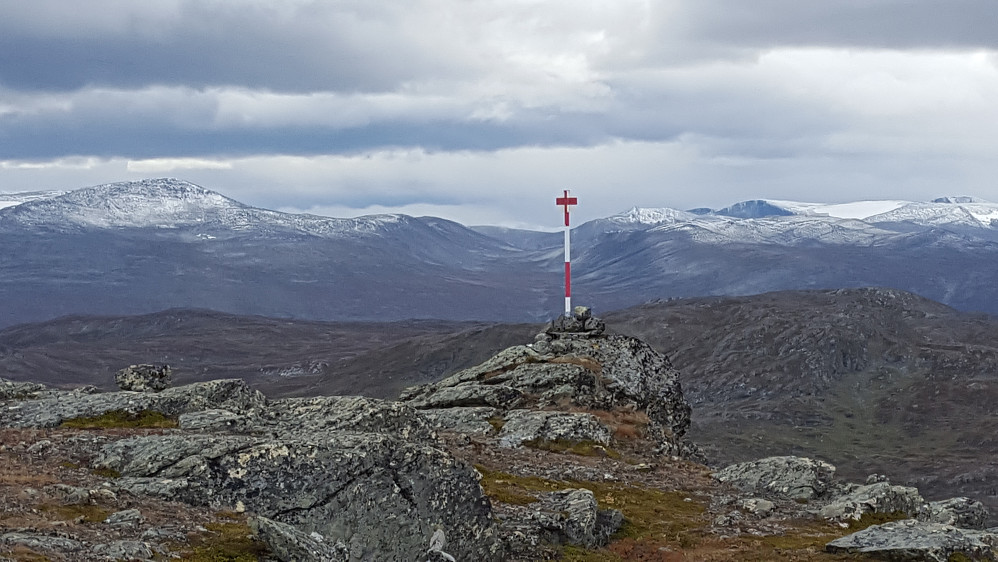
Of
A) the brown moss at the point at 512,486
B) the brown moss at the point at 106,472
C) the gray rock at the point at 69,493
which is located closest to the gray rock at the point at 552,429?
the brown moss at the point at 512,486

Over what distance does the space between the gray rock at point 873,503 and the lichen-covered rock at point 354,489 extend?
20085mm

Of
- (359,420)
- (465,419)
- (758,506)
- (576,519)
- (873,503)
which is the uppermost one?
(359,420)

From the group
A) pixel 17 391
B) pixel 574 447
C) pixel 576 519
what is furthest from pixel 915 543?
pixel 17 391

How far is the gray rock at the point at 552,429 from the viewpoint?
57.1 metres

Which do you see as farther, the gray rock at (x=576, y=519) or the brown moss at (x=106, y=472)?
the gray rock at (x=576, y=519)

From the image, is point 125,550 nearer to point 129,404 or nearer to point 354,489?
point 354,489

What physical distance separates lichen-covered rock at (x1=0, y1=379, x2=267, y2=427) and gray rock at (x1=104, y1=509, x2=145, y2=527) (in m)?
18.2

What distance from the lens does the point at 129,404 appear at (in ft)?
153

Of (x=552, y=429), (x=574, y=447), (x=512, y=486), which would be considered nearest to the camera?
(x=512, y=486)

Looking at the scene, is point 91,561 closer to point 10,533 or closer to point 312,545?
point 10,533

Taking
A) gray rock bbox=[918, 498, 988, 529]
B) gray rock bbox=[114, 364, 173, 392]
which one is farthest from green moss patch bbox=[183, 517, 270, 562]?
gray rock bbox=[918, 498, 988, 529]

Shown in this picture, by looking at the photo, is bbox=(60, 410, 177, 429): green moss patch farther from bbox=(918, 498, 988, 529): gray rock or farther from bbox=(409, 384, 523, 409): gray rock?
bbox=(918, 498, 988, 529): gray rock

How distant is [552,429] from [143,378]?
2319cm

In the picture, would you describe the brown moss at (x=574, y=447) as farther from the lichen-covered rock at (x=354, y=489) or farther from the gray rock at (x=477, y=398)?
the lichen-covered rock at (x=354, y=489)
